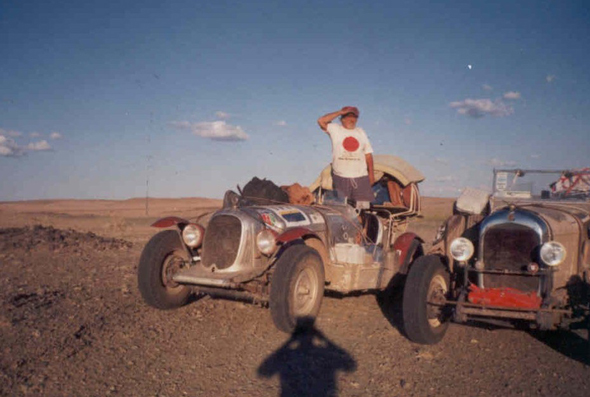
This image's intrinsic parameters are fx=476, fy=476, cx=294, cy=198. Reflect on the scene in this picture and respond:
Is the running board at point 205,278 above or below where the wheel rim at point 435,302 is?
above

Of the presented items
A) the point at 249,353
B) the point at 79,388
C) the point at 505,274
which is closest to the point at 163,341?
the point at 249,353

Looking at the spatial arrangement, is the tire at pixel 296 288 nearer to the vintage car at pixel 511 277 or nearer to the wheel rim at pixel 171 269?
the vintage car at pixel 511 277

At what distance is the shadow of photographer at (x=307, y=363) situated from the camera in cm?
408

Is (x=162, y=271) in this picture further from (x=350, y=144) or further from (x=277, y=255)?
(x=350, y=144)

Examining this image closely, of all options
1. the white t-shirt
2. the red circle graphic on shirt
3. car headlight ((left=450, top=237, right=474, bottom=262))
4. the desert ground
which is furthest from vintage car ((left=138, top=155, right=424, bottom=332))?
car headlight ((left=450, top=237, right=474, bottom=262))

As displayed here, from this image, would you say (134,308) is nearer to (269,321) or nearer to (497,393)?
(269,321)

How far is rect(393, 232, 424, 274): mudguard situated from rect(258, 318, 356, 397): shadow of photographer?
2183 mm

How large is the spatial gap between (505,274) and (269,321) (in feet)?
9.64

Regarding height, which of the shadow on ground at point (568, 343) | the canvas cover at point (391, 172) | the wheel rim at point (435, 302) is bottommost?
the shadow on ground at point (568, 343)

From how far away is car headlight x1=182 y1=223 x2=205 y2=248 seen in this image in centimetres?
630

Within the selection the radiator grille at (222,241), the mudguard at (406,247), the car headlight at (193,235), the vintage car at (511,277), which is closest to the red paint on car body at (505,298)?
the vintage car at (511,277)

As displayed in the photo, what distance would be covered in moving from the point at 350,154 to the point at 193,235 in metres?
2.94

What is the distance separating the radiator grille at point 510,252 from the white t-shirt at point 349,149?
8.58 ft

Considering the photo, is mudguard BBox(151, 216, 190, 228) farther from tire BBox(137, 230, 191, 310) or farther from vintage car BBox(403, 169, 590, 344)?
vintage car BBox(403, 169, 590, 344)
